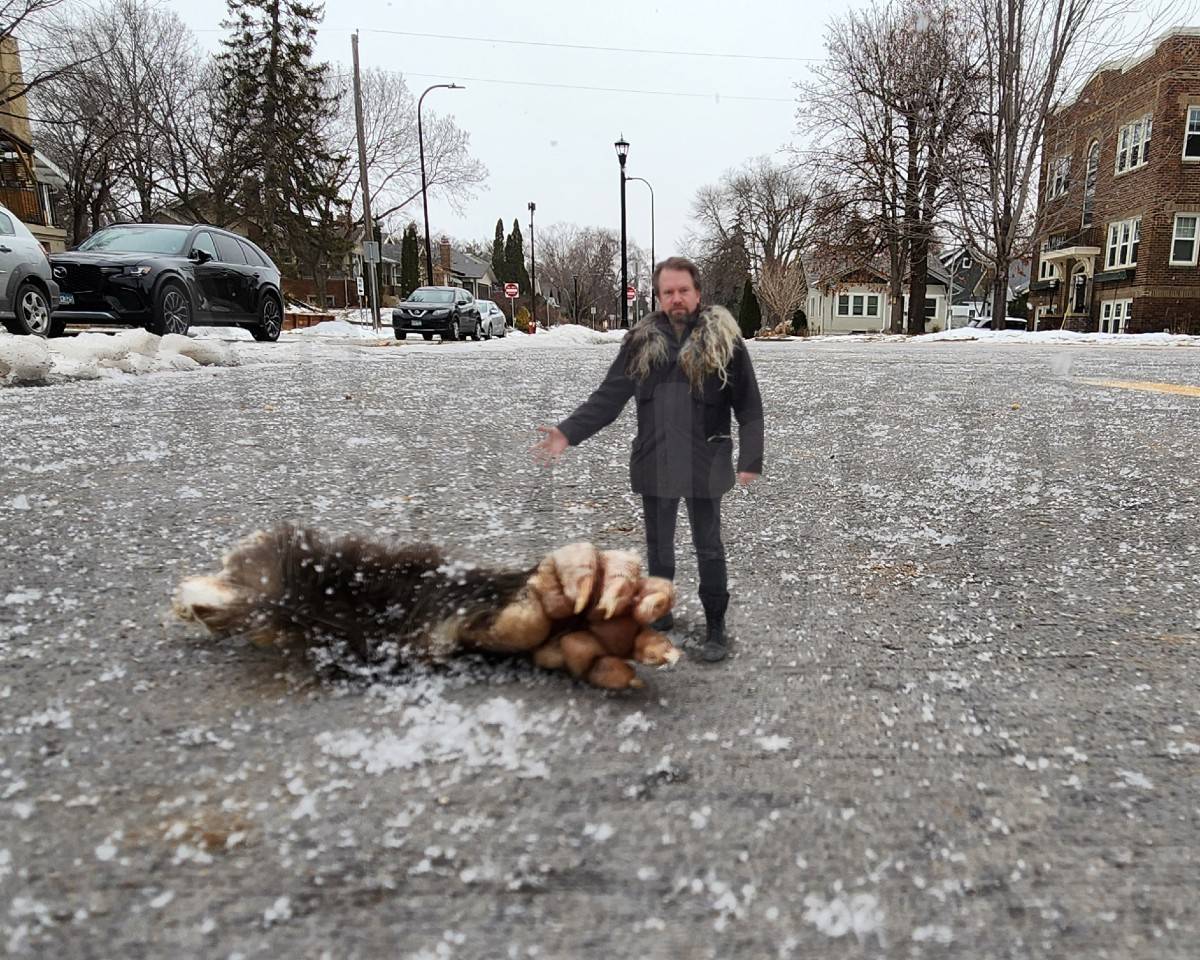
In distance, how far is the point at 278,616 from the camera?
1.63 meters

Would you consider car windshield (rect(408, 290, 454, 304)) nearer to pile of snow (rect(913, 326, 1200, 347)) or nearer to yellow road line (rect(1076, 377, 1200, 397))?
pile of snow (rect(913, 326, 1200, 347))

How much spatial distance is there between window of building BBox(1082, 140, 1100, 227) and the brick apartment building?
0.04 meters

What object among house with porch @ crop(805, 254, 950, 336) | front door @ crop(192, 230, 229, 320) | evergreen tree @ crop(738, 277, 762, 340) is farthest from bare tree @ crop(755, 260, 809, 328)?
front door @ crop(192, 230, 229, 320)

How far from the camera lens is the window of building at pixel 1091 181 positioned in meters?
30.1

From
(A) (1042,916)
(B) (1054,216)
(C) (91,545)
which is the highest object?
(B) (1054,216)

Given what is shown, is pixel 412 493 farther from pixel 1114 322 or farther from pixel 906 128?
pixel 1114 322

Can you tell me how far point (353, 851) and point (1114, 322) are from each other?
34680 millimetres

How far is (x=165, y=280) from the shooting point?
971 centimetres

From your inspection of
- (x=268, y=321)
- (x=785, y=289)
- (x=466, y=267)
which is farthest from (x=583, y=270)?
(x=268, y=321)

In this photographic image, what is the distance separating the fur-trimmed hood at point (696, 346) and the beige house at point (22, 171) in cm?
3087

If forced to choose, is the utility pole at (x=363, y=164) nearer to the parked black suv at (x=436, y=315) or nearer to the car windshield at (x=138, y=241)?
the parked black suv at (x=436, y=315)

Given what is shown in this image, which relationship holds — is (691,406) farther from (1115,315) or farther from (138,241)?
(1115,315)

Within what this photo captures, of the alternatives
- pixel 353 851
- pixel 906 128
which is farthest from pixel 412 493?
pixel 906 128

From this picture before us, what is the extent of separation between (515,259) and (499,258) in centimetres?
271
